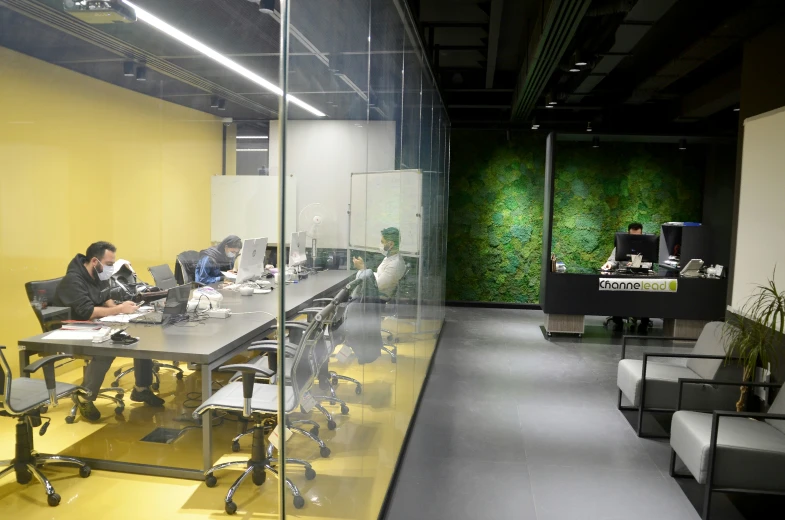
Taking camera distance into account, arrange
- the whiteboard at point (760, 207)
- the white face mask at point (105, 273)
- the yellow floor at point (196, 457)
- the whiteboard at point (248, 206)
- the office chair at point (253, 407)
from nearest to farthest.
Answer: the whiteboard at point (248, 206) → the white face mask at point (105, 273) → the yellow floor at point (196, 457) → the office chair at point (253, 407) → the whiteboard at point (760, 207)

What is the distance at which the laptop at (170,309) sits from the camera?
3.64m

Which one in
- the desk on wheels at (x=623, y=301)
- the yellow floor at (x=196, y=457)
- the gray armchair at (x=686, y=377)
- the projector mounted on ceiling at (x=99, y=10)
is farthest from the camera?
the desk on wheels at (x=623, y=301)

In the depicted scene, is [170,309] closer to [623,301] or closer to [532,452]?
[532,452]

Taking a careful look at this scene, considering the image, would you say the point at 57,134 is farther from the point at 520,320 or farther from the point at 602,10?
the point at 520,320

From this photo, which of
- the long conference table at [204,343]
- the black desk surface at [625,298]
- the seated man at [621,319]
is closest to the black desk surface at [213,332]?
the long conference table at [204,343]

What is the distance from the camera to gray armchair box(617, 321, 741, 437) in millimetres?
4602

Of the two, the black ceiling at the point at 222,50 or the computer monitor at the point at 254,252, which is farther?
the computer monitor at the point at 254,252

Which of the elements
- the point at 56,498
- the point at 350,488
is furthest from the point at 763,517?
the point at 56,498

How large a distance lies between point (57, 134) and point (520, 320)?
907 cm

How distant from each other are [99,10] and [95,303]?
4.71 ft

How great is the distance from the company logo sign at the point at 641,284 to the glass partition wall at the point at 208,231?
559 cm

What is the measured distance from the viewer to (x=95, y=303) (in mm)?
2662

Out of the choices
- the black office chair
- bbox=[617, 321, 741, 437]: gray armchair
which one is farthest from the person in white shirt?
bbox=[617, 321, 741, 437]: gray armchair

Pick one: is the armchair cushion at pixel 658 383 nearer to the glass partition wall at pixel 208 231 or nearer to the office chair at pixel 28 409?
the glass partition wall at pixel 208 231
